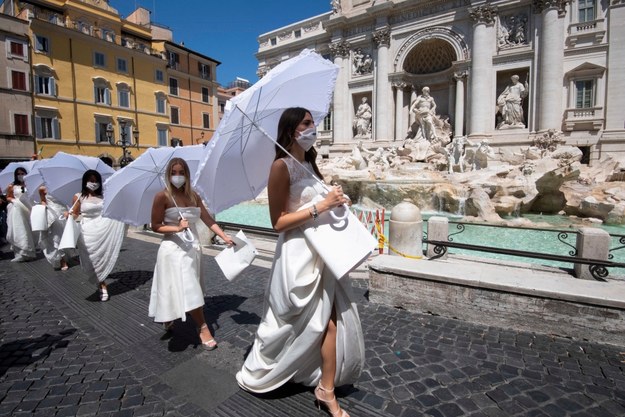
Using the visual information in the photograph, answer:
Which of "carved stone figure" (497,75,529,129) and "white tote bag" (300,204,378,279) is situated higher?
"carved stone figure" (497,75,529,129)

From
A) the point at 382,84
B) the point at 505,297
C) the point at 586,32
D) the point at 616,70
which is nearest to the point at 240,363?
the point at 505,297

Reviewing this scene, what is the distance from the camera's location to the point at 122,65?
3319cm

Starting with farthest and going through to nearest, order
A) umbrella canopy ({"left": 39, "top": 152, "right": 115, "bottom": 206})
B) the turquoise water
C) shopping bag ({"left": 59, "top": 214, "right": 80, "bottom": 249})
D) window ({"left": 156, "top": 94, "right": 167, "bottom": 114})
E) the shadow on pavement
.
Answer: window ({"left": 156, "top": 94, "right": 167, "bottom": 114}), the turquoise water, umbrella canopy ({"left": 39, "top": 152, "right": 115, "bottom": 206}), shopping bag ({"left": 59, "top": 214, "right": 80, "bottom": 249}), the shadow on pavement

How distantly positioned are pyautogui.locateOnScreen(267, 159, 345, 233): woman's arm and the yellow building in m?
27.2

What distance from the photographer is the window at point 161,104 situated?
36356 mm

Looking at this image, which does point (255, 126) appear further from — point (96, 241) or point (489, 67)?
point (489, 67)

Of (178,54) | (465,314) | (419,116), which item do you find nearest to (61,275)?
(465,314)

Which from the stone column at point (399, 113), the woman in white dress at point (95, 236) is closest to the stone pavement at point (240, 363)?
the woman in white dress at point (95, 236)

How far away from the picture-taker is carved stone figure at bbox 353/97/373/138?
26.7 meters

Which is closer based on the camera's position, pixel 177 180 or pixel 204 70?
pixel 177 180

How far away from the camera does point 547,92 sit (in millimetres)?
19391

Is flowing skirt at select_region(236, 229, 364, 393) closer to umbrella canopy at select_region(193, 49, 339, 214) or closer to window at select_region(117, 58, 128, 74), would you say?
umbrella canopy at select_region(193, 49, 339, 214)

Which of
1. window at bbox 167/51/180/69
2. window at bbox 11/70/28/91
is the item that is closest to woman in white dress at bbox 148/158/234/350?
window at bbox 11/70/28/91

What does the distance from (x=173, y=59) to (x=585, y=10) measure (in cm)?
3831
